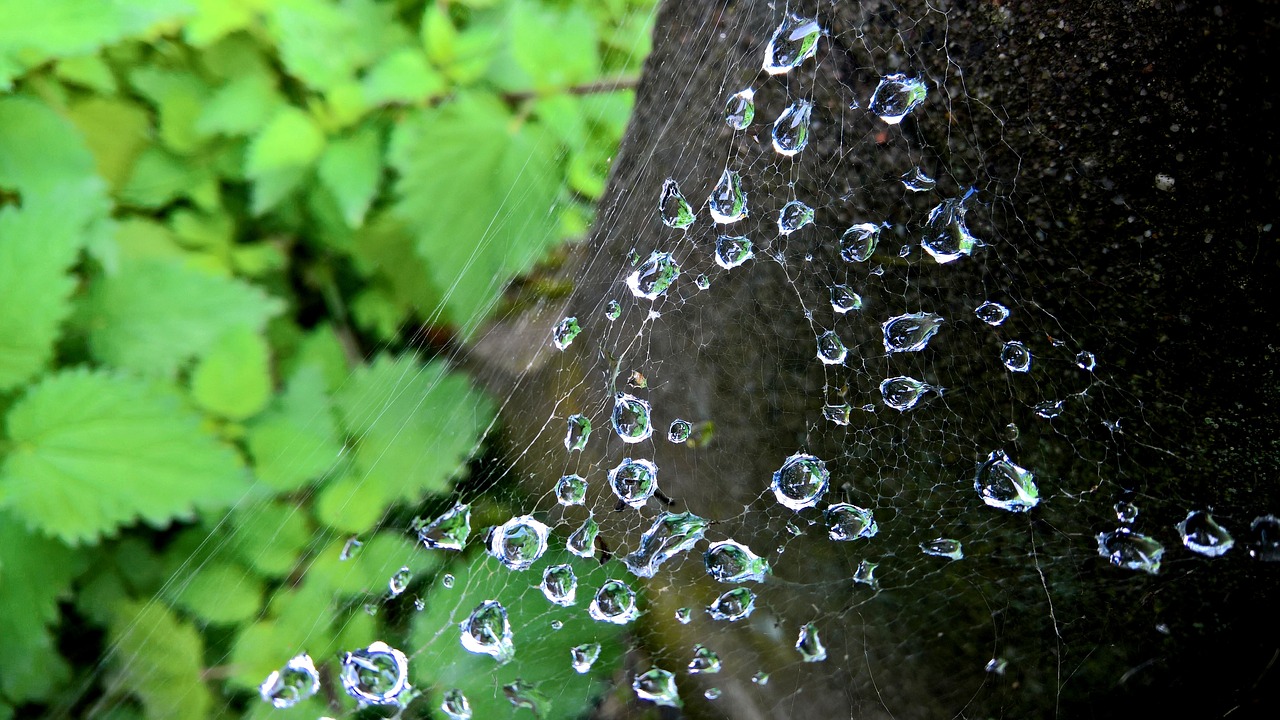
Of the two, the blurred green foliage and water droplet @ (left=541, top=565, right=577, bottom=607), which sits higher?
the blurred green foliage

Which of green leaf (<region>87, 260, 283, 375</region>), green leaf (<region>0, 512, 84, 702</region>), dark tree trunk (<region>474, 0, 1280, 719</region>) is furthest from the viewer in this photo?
green leaf (<region>87, 260, 283, 375</region>)

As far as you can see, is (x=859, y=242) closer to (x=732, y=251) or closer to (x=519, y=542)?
(x=732, y=251)

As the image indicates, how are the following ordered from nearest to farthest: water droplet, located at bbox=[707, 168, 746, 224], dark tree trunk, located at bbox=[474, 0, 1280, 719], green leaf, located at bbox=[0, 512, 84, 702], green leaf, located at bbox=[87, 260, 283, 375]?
dark tree trunk, located at bbox=[474, 0, 1280, 719]
water droplet, located at bbox=[707, 168, 746, 224]
green leaf, located at bbox=[0, 512, 84, 702]
green leaf, located at bbox=[87, 260, 283, 375]

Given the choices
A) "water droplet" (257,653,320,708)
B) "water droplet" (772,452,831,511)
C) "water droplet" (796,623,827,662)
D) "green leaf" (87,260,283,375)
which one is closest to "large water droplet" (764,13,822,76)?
"water droplet" (772,452,831,511)

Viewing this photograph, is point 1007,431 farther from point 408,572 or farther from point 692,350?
point 408,572

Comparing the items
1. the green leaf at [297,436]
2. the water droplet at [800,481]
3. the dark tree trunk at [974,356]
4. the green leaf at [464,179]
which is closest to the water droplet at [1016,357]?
the dark tree trunk at [974,356]

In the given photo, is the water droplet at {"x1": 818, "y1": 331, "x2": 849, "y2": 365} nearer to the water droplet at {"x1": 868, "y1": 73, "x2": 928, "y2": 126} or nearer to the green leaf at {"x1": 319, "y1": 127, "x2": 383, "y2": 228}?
the water droplet at {"x1": 868, "y1": 73, "x2": 928, "y2": 126}

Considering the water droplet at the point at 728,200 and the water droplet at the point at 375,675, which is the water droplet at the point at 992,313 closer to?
the water droplet at the point at 728,200
